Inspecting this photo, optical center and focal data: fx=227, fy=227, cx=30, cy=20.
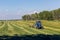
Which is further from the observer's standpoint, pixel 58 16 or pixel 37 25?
pixel 58 16

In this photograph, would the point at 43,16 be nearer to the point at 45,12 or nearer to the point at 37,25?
the point at 45,12

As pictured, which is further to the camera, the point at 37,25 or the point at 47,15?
the point at 47,15

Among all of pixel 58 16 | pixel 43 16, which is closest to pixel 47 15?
pixel 43 16

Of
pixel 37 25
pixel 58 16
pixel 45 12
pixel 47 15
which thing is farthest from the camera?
pixel 45 12

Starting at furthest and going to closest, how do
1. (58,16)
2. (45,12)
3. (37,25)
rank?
(45,12) → (58,16) → (37,25)

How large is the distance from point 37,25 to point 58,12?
4723 inches

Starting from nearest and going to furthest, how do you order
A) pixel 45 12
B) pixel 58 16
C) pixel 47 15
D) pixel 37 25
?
1. pixel 37 25
2. pixel 58 16
3. pixel 47 15
4. pixel 45 12

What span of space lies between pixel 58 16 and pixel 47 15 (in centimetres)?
2150

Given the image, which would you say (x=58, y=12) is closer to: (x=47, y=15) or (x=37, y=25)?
(x=47, y=15)

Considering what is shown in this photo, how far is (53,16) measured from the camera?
173 m

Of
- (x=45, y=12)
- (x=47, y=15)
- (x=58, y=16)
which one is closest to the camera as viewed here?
(x=58, y=16)

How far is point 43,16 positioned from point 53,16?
21.9 meters

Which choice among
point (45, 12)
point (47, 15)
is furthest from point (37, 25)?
point (45, 12)

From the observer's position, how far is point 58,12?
164750 millimetres
